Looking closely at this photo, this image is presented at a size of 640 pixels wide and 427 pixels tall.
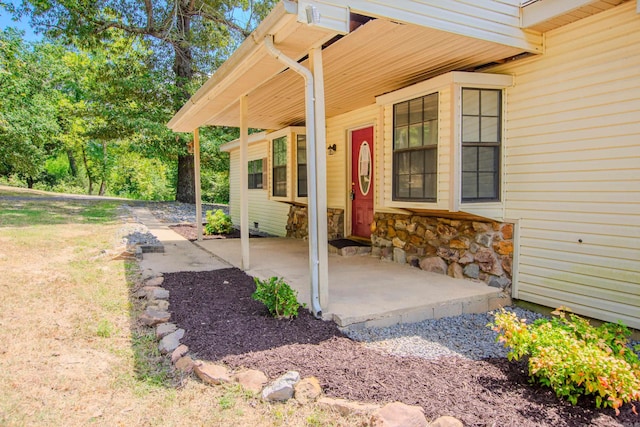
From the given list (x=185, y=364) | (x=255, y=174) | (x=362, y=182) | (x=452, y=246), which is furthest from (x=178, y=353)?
(x=255, y=174)

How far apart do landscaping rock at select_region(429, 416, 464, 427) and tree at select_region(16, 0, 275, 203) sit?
12829mm

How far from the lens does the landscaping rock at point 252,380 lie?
239cm

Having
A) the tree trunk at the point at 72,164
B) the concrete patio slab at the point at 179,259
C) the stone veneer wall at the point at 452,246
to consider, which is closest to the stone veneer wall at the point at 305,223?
the stone veneer wall at the point at 452,246

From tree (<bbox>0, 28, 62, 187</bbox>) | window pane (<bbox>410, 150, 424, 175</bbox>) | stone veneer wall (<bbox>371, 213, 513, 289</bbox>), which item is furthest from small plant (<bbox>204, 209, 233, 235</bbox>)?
tree (<bbox>0, 28, 62, 187</bbox>)

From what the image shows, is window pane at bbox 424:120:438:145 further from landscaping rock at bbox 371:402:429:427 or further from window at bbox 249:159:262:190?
window at bbox 249:159:262:190

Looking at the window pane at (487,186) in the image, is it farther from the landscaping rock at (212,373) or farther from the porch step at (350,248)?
the landscaping rock at (212,373)

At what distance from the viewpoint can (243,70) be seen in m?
4.11

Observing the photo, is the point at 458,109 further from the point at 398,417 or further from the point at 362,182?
the point at 398,417

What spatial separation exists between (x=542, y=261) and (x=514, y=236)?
37 centimetres

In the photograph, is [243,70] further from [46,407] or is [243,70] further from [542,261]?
[542,261]

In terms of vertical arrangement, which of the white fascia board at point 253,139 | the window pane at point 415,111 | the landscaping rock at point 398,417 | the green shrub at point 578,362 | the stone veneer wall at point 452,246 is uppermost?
the white fascia board at point 253,139

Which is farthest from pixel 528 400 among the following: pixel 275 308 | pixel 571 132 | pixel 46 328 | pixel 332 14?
pixel 46 328

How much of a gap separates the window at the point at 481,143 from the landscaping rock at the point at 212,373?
2914mm

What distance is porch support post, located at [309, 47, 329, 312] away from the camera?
3402mm
